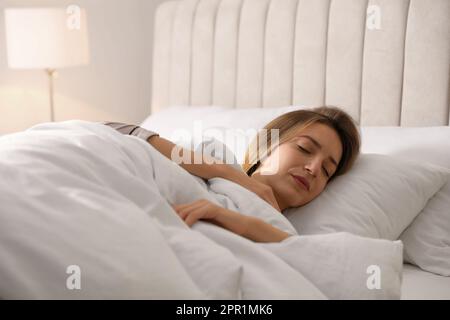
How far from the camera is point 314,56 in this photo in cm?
Answer: 221

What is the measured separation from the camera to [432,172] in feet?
5.29

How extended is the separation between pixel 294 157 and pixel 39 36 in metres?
1.68

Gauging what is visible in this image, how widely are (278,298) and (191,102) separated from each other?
1864mm

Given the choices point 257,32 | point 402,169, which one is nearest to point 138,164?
point 402,169

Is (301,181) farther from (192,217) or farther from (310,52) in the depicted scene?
(310,52)

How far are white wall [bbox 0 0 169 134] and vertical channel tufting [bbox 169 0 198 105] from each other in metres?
0.64

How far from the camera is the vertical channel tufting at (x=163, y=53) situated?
9.42 ft

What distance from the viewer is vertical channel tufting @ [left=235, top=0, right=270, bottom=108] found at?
2.43m

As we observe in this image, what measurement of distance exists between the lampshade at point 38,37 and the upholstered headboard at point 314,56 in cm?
44

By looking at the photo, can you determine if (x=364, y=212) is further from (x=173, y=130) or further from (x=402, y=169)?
(x=173, y=130)

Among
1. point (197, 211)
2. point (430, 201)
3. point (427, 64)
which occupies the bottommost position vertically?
point (430, 201)

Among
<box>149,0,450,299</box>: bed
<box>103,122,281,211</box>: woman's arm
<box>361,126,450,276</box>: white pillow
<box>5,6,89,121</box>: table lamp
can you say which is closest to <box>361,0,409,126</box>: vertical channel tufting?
<box>149,0,450,299</box>: bed

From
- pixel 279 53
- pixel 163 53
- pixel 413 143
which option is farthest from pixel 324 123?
pixel 163 53

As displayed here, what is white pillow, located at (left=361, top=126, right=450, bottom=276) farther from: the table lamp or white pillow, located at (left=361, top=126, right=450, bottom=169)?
the table lamp
